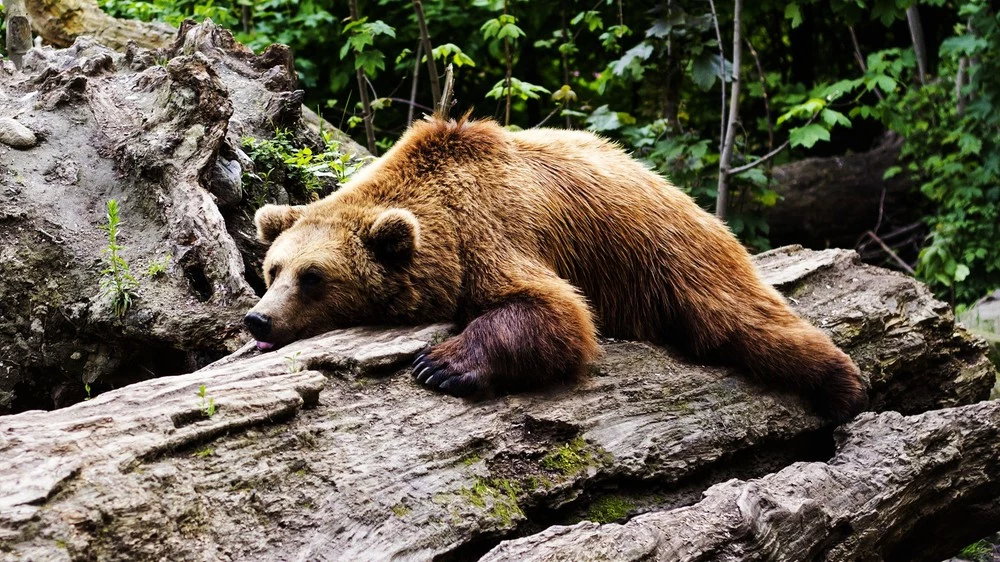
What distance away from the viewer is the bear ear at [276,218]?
181 inches

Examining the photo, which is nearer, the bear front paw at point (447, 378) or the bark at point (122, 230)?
the bear front paw at point (447, 378)

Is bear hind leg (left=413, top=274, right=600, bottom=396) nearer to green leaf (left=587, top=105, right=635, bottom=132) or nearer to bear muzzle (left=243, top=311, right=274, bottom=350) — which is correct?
bear muzzle (left=243, top=311, right=274, bottom=350)

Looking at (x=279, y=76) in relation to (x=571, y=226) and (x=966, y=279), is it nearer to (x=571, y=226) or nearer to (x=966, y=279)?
(x=571, y=226)

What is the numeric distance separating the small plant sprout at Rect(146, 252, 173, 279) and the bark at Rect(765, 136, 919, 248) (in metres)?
7.70

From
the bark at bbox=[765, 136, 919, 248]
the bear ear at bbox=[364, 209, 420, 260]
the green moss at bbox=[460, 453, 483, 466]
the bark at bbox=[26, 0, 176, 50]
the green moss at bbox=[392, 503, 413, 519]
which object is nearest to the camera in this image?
the green moss at bbox=[392, 503, 413, 519]

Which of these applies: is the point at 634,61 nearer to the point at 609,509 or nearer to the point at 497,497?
the point at 609,509

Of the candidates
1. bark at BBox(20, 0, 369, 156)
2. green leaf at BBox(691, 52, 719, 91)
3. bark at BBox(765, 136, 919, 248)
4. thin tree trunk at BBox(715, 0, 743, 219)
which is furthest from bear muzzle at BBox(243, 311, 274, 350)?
bark at BBox(765, 136, 919, 248)

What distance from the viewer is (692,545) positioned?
338 cm

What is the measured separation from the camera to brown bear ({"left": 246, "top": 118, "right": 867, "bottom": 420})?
4.08 metres

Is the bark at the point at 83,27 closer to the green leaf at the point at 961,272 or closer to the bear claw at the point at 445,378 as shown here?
the bear claw at the point at 445,378

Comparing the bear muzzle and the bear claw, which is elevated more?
the bear muzzle

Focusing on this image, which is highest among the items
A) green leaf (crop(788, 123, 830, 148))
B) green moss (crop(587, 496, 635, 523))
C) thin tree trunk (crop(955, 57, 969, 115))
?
thin tree trunk (crop(955, 57, 969, 115))

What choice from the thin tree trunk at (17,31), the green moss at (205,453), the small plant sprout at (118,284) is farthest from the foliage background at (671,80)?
the green moss at (205,453)

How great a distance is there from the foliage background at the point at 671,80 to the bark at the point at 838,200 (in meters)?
0.27
